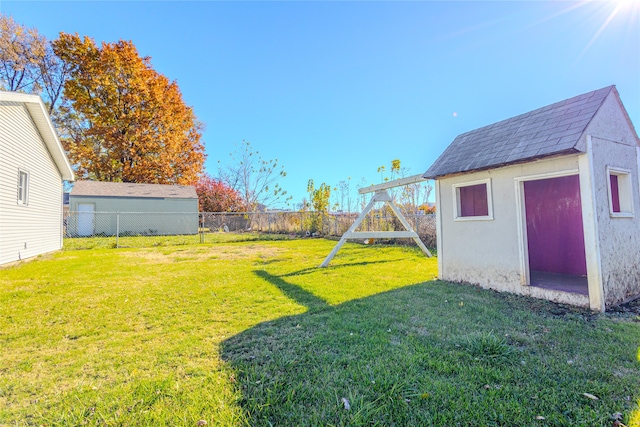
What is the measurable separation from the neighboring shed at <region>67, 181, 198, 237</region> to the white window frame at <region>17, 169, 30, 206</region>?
766 cm

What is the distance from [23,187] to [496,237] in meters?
13.1

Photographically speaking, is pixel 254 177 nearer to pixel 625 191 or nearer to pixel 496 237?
pixel 496 237

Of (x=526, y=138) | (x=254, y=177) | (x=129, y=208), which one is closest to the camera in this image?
(x=526, y=138)

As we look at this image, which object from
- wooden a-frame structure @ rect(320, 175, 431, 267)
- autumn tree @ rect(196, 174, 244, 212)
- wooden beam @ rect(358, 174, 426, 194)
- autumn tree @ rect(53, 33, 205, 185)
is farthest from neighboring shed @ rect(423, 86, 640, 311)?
autumn tree @ rect(53, 33, 205, 185)

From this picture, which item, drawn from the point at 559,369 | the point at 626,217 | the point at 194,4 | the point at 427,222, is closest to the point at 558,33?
the point at 626,217

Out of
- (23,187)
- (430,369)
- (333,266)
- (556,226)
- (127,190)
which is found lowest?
(430,369)

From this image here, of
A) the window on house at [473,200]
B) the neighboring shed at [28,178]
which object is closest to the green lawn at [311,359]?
the window on house at [473,200]

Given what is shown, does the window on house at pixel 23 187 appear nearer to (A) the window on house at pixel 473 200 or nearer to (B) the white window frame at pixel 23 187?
(B) the white window frame at pixel 23 187

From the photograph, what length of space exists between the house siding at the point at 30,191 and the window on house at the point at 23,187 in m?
0.16

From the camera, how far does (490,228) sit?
5.05 meters

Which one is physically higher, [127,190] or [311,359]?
[127,190]

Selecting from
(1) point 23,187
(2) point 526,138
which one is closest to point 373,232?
(2) point 526,138

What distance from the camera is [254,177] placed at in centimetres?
2450

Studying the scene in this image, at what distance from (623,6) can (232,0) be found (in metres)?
9.73
